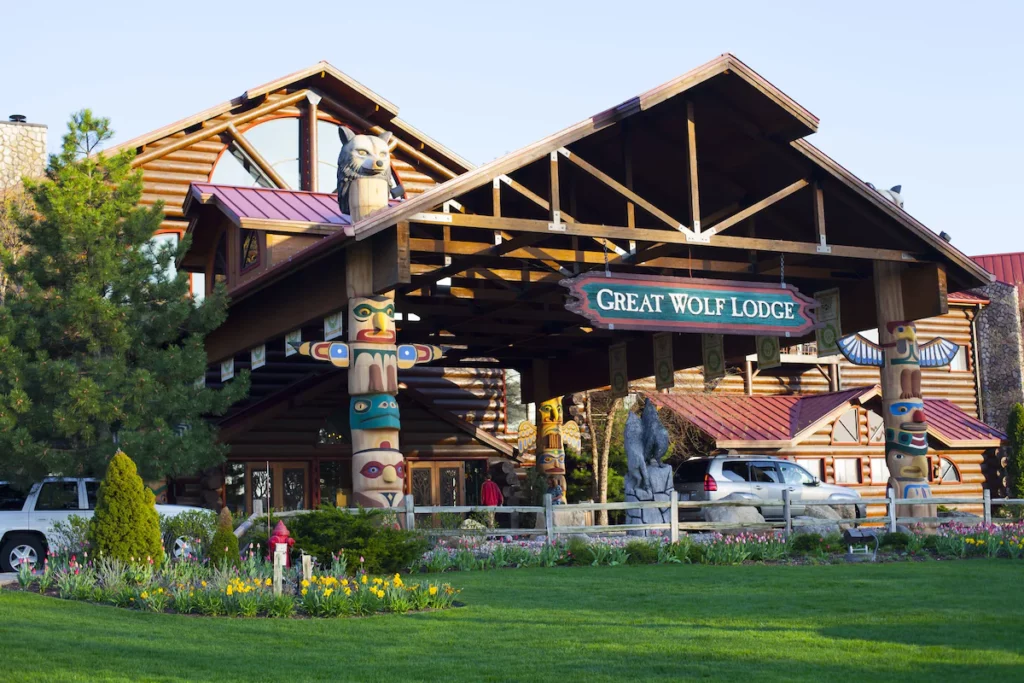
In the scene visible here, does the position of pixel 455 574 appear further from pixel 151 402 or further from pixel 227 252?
pixel 227 252

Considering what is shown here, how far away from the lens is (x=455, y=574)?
55.6 ft

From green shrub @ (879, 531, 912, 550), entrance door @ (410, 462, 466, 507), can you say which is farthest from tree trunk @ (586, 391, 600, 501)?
green shrub @ (879, 531, 912, 550)

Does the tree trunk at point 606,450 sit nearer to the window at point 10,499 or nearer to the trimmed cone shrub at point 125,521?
the window at point 10,499

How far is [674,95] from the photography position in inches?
801

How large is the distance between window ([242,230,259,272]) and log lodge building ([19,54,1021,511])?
44 mm

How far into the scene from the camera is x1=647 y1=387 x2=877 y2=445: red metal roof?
110 ft

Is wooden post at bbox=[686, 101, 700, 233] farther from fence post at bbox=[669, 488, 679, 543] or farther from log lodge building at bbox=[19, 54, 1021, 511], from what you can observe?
fence post at bbox=[669, 488, 679, 543]

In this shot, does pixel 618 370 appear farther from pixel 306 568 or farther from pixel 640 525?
pixel 306 568

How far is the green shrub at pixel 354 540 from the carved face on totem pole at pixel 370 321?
10.2 feet

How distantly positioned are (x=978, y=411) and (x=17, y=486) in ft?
107

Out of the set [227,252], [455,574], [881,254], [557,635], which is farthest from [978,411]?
[557,635]

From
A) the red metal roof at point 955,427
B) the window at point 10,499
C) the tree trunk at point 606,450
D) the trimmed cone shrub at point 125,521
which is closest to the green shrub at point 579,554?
the trimmed cone shrub at point 125,521

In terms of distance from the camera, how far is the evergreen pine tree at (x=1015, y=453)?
37562 millimetres

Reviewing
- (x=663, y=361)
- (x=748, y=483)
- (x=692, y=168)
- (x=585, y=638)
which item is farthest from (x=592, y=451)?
(x=585, y=638)
